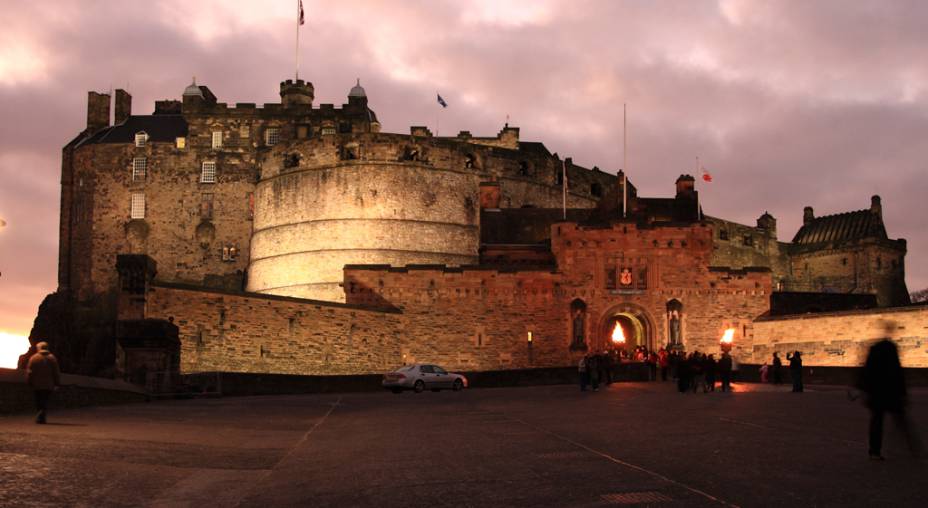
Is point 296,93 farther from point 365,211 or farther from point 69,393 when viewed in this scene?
point 69,393

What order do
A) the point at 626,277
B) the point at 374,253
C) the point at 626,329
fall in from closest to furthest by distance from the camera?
the point at 626,277 → the point at 626,329 → the point at 374,253

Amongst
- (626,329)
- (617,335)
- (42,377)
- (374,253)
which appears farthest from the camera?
(374,253)

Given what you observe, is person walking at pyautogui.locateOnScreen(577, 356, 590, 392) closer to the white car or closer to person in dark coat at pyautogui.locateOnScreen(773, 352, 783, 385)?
the white car

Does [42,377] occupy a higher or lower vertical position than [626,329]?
lower

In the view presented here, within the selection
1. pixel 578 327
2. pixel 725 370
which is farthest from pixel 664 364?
pixel 578 327

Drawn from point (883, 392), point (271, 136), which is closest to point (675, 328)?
point (271, 136)

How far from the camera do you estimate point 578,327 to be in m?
47.1

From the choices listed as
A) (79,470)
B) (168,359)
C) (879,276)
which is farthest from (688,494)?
(879,276)

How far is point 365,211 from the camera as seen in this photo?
5988 centimetres

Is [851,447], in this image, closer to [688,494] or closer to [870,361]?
[870,361]

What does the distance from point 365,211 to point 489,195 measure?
6.99 meters

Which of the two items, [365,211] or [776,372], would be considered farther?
[365,211]

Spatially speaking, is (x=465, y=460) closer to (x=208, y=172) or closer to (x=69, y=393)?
(x=69, y=393)

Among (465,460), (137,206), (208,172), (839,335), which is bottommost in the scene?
(465,460)
